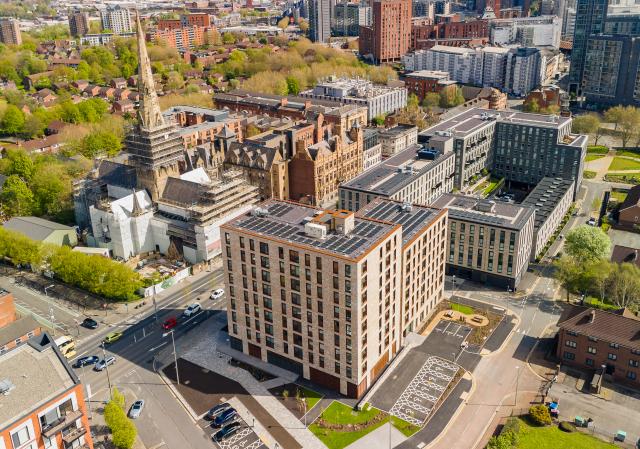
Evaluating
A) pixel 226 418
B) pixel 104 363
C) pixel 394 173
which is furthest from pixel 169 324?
pixel 394 173

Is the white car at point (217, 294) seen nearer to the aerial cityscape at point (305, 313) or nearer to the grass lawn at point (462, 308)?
the aerial cityscape at point (305, 313)

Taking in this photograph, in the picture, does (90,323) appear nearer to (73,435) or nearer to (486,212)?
(73,435)

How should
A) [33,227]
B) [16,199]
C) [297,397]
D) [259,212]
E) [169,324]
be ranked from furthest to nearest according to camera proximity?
[16,199] → [33,227] → [169,324] → [259,212] → [297,397]

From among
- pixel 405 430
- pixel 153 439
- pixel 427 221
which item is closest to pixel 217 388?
pixel 153 439

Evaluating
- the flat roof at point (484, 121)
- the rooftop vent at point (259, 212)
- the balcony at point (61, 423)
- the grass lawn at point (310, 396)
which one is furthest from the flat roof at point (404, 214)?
the flat roof at point (484, 121)

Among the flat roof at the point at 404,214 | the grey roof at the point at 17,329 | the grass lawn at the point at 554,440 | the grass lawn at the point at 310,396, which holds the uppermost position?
the flat roof at the point at 404,214

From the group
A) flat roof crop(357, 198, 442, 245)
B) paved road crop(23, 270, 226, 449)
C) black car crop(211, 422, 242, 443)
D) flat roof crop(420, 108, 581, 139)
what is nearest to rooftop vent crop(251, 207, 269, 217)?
flat roof crop(357, 198, 442, 245)

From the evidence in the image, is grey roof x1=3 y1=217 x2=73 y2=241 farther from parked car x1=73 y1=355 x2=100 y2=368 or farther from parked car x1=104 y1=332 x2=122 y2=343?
parked car x1=73 y1=355 x2=100 y2=368
